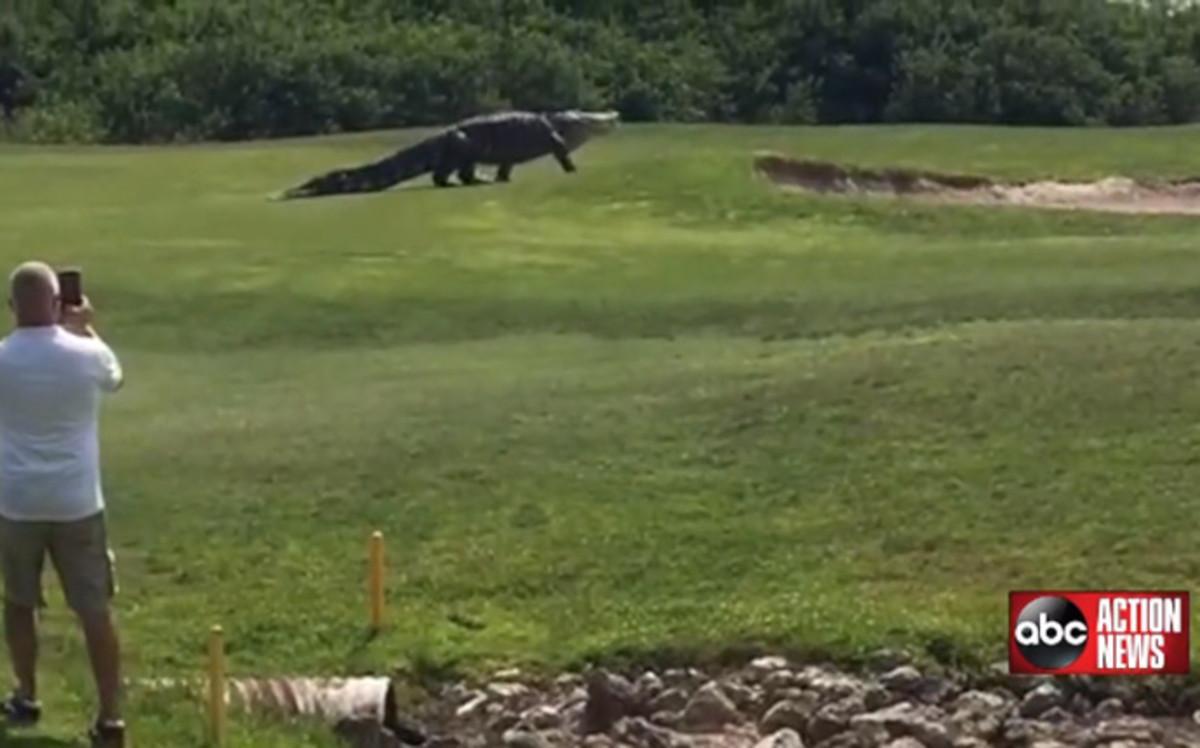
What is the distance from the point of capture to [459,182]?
33.2 metres

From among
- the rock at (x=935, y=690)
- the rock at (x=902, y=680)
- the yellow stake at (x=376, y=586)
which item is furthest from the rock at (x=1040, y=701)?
the yellow stake at (x=376, y=586)

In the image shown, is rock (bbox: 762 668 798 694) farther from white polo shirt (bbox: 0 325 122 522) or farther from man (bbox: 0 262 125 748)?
white polo shirt (bbox: 0 325 122 522)

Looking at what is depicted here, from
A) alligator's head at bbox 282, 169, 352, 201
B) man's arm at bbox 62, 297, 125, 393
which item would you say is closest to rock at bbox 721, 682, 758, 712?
man's arm at bbox 62, 297, 125, 393

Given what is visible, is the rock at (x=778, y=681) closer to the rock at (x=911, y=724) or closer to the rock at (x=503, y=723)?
the rock at (x=911, y=724)

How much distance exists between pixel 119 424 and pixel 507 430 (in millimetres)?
2941

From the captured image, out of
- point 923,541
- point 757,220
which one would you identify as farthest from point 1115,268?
point 923,541

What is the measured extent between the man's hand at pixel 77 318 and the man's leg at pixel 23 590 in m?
0.71

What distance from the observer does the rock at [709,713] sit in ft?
32.3

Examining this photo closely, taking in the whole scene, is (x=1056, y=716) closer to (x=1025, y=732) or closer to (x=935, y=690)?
(x=1025, y=732)

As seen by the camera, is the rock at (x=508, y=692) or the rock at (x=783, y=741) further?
the rock at (x=508, y=692)

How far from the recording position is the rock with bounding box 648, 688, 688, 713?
32.8 feet

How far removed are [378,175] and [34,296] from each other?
24.3 meters

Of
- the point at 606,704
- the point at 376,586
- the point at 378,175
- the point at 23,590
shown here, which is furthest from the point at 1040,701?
the point at 378,175

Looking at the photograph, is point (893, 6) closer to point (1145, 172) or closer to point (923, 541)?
point (1145, 172)
